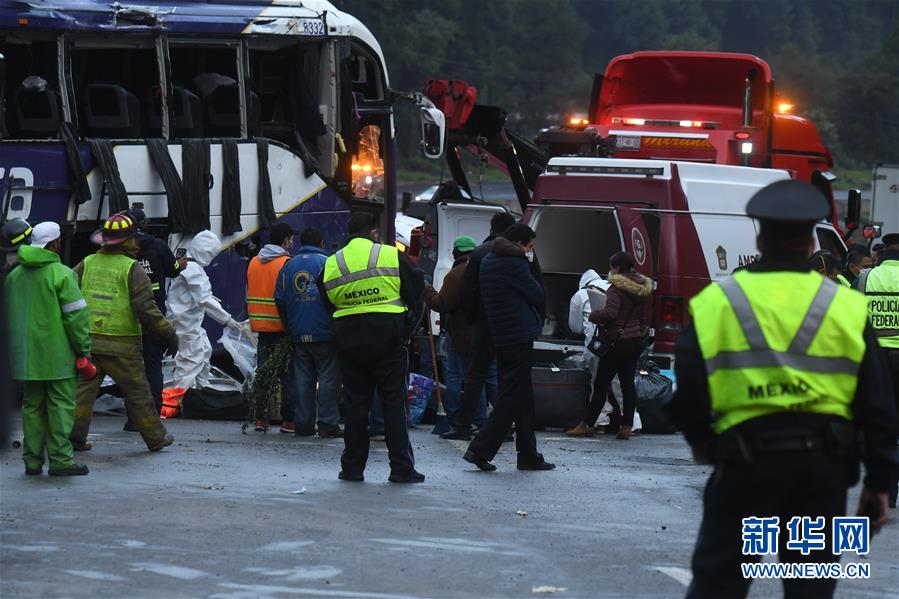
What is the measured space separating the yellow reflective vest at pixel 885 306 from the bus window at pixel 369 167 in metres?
7.89

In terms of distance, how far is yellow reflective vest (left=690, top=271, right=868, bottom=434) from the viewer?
5.13 meters

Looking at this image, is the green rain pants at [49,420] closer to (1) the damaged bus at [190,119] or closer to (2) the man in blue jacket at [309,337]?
(2) the man in blue jacket at [309,337]

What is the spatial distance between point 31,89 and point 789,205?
1032cm

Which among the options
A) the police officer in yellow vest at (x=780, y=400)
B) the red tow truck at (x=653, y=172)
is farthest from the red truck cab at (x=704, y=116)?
the police officer in yellow vest at (x=780, y=400)

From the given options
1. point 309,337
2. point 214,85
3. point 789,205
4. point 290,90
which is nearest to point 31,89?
point 214,85

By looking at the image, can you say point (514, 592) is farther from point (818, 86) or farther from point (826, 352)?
point (818, 86)

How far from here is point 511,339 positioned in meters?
11.0

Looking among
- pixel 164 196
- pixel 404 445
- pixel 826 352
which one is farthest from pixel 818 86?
pixel 826 352

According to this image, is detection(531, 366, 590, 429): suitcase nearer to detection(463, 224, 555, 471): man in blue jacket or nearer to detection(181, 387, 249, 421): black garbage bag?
detection(181, 387, 249, 421): black garbage bag

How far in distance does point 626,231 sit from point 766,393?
9.53 metres

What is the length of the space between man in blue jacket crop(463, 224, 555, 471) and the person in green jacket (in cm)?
256

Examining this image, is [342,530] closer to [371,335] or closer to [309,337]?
[371,335]

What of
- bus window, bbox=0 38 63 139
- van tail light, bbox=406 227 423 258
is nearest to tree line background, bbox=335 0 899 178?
van tail light, bbox=406 227 423 258

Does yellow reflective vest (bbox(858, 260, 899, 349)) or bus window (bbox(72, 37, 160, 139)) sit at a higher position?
bus window (bbox(72, 37, 160, 139))
